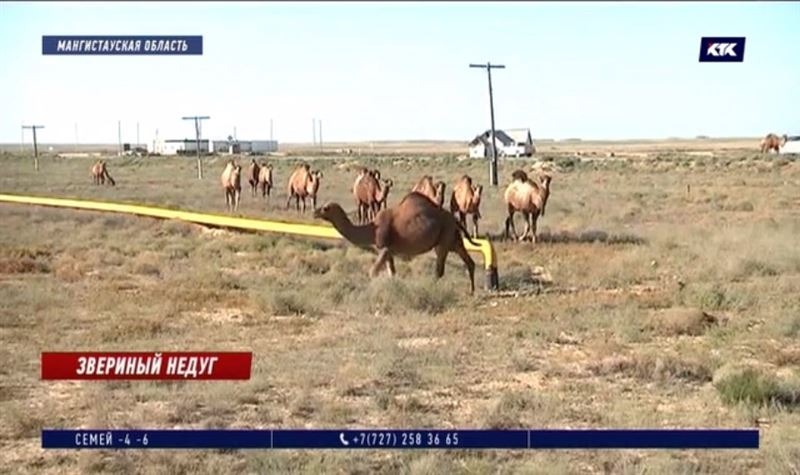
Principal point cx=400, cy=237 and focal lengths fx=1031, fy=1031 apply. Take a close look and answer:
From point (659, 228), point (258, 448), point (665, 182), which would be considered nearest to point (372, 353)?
point (258, 448)

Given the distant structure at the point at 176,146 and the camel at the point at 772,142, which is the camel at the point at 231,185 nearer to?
the distant structure at the point at 176,146

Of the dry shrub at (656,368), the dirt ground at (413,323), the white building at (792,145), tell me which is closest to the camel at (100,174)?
the dirt ground at (413,323)

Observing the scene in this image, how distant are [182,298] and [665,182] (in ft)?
42.8

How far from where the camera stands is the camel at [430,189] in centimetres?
1616

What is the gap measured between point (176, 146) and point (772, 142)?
18.0 ft

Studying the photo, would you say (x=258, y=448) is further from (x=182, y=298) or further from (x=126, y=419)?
(x=182, y=298)

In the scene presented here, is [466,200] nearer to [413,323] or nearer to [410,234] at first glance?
[410,234]

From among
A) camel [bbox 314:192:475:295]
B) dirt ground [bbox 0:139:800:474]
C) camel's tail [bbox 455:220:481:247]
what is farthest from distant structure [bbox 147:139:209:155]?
camel's tail [bbox 455:220:481:247]

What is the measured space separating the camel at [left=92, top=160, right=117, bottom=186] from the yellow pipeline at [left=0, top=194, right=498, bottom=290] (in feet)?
1.97

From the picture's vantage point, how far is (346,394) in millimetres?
8664

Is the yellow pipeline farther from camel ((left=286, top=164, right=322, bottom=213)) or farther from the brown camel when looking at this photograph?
camel ((left=286, top=164, right=322, bottom=213))

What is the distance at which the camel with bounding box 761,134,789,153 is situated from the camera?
8.99 m

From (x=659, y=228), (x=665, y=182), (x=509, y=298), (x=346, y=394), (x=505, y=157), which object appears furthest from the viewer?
(x=665, y=182)

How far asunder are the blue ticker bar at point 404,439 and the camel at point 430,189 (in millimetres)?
9660
